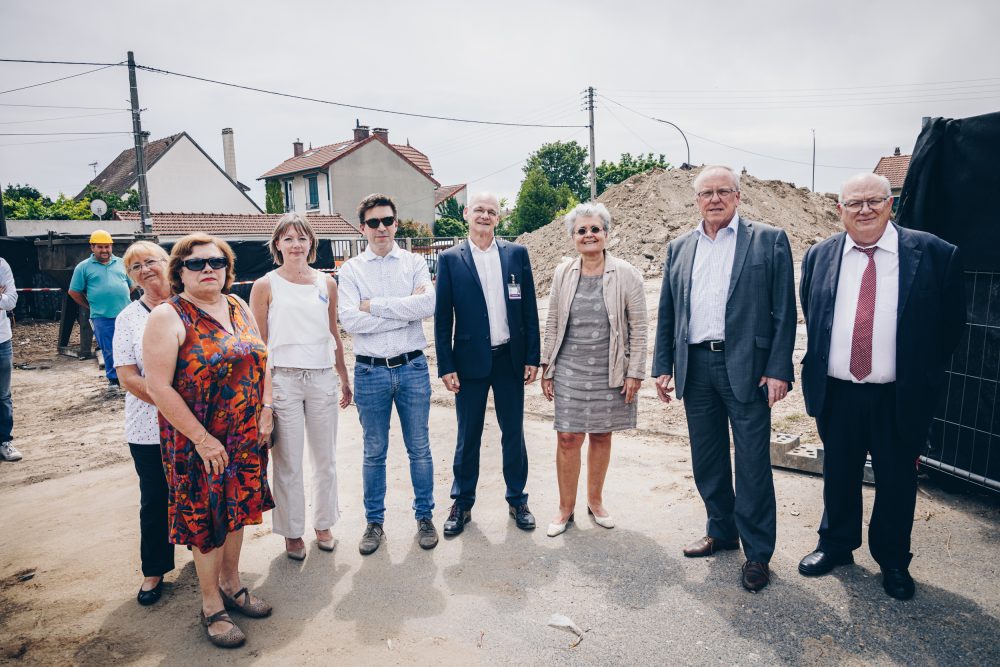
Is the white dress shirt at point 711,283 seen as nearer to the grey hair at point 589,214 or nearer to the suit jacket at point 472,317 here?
the grey hair at point 589,214

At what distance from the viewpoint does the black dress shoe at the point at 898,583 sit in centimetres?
312

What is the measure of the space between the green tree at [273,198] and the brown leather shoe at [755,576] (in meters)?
41.4

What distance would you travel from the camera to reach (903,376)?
3.12 meters

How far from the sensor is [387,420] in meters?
3.96

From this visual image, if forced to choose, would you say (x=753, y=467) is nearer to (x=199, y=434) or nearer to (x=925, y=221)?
(x=925, y=221)

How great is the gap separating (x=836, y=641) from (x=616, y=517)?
5.20ft

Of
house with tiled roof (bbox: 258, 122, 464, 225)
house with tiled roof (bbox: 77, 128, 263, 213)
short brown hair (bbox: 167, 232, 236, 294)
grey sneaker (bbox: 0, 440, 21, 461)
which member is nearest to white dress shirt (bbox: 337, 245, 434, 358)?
short brown hair (bbox: 167, 232, 236, 294)

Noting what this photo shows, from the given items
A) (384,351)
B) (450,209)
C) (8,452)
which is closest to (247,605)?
(384,351)

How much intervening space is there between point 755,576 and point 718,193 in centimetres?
211

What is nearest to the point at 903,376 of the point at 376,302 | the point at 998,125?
the point at 998,125

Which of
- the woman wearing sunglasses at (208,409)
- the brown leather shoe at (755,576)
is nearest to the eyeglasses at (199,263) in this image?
the woman wearing sunglasses at (208,409)

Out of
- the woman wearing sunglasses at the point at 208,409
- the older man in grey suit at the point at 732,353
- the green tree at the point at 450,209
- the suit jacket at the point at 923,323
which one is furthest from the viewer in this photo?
the green tree at the point at 450,209

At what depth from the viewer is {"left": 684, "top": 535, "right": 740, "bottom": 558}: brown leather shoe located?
3.64 meters

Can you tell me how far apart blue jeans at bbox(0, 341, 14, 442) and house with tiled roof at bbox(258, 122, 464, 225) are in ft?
101
